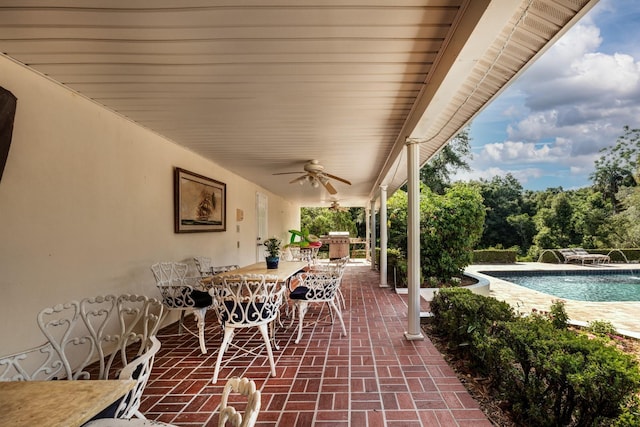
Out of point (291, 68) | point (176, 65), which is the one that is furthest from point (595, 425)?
point (176, 65)

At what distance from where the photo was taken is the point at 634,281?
1003cm

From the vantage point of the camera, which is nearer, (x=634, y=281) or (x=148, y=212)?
(x=148, y=212)

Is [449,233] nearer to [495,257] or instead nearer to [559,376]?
[559,376]

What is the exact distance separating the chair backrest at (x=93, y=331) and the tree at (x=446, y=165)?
17.6m

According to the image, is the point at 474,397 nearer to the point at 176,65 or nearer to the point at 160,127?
the point at 176,65

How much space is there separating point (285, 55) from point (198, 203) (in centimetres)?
326

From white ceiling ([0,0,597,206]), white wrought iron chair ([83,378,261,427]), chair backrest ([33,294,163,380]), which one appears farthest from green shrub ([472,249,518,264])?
white wrought iron chair ([83,378,261,427])

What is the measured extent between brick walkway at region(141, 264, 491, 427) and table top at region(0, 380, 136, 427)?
1252mm

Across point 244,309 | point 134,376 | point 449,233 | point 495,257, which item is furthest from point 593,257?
point 134,376

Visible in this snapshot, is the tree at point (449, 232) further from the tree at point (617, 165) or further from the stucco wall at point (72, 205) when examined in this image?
the tree at point (617, 165)

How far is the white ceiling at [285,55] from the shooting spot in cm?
167

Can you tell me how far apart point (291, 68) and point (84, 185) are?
2.12 metres

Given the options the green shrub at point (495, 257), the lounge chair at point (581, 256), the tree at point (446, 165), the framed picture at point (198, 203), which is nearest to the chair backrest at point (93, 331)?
the framed picture at point (198, 203)

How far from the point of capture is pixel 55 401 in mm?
918
